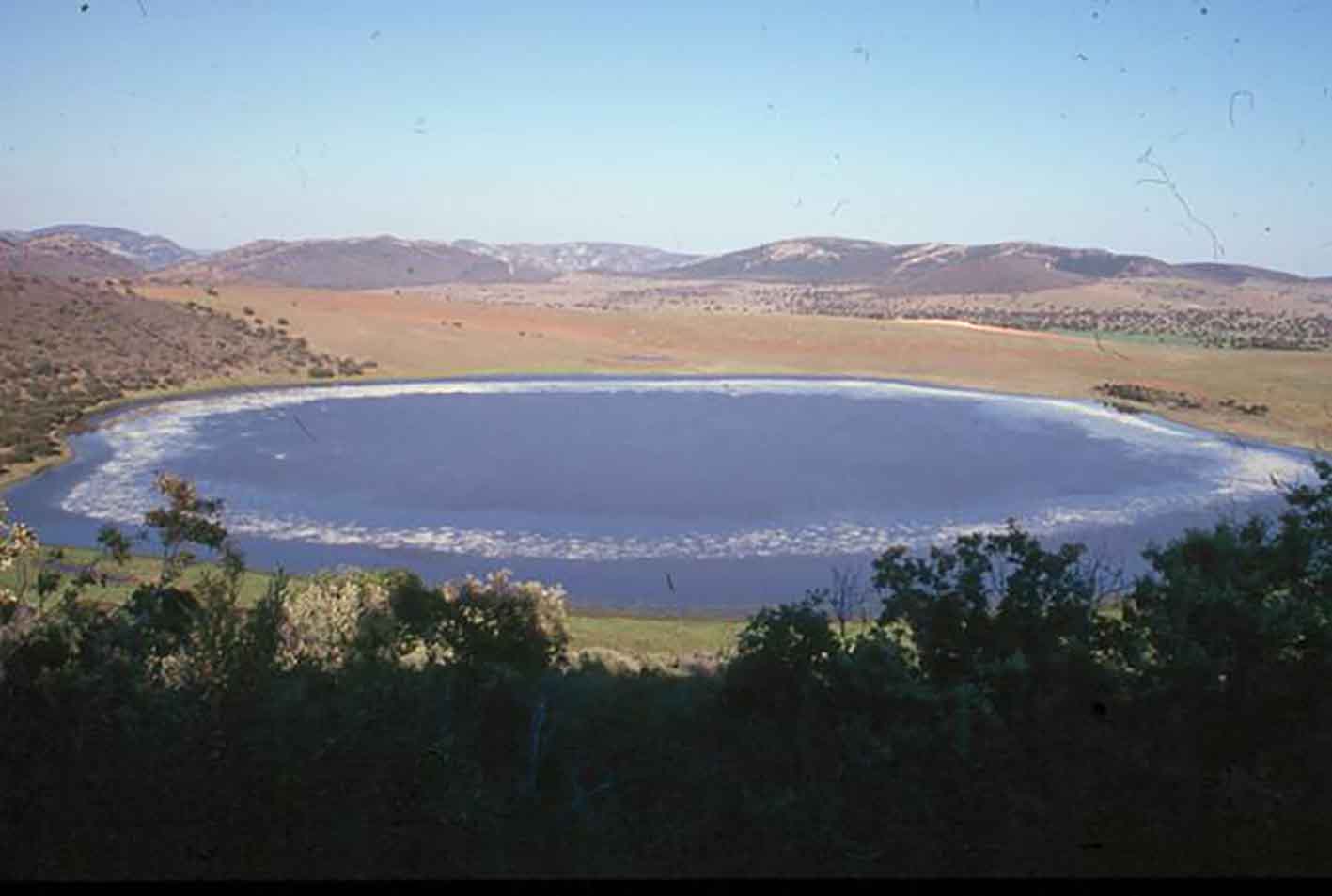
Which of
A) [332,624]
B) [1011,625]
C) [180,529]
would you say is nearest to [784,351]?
[180,529]

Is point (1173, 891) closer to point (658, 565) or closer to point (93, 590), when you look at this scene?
point (658, 565)

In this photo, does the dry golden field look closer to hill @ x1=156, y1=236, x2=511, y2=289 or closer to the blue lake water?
the blue lake water

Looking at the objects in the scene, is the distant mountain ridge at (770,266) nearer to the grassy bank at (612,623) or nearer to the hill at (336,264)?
the hill at (336,264)

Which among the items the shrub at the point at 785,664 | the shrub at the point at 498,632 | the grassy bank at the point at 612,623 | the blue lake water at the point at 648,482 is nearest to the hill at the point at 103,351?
the blue lake water at the point at 648,482

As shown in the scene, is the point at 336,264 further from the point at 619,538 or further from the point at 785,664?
the point at 785,664

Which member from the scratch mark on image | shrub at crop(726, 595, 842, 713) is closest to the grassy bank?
shrub at crop(726, 595, 842, 713)

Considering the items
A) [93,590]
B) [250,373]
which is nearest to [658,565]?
[93,590]
